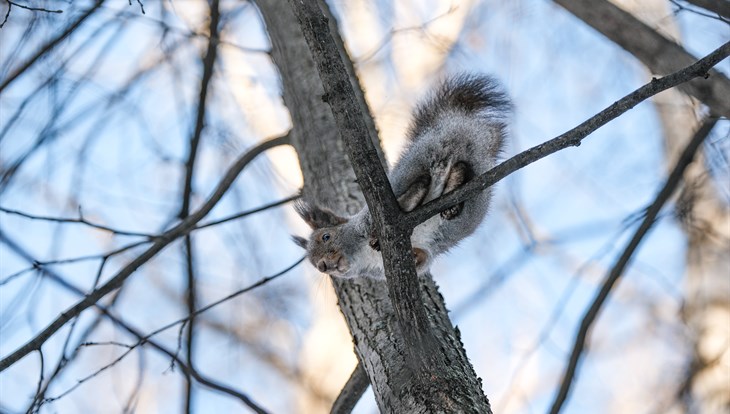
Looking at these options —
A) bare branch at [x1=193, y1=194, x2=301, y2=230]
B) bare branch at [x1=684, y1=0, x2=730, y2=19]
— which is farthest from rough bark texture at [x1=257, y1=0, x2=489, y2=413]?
bare branch at [x1=684, y1=0, x2=730, y2=19]

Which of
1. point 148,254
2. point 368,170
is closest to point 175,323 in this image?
point 148,254

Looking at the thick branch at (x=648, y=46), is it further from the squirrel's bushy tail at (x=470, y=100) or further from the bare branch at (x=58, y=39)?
the bare branch at (x=58, y=39)

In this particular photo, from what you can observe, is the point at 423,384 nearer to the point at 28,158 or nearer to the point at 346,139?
the point at 346,139

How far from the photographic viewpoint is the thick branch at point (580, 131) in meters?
2.02

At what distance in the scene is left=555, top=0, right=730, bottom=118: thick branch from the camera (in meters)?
2.56

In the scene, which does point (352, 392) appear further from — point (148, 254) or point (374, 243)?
point (148, 254)

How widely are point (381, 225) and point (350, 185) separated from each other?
3.94 feet

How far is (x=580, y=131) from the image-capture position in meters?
2.11

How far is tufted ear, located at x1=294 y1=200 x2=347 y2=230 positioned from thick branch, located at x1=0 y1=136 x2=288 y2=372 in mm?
469

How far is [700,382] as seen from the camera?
13.9 feet

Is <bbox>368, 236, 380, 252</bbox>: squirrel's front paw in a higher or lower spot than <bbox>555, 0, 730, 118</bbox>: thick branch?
lower

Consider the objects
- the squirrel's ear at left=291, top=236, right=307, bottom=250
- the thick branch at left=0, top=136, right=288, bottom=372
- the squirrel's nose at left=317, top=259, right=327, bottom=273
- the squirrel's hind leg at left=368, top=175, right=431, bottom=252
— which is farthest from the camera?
the squirrel's ear at left=291, top=236, right=307, bottom=250

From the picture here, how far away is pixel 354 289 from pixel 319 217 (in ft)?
1.02

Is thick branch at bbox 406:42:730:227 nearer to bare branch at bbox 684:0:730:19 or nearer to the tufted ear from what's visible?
bare branch at bbox 684:0:730:19
